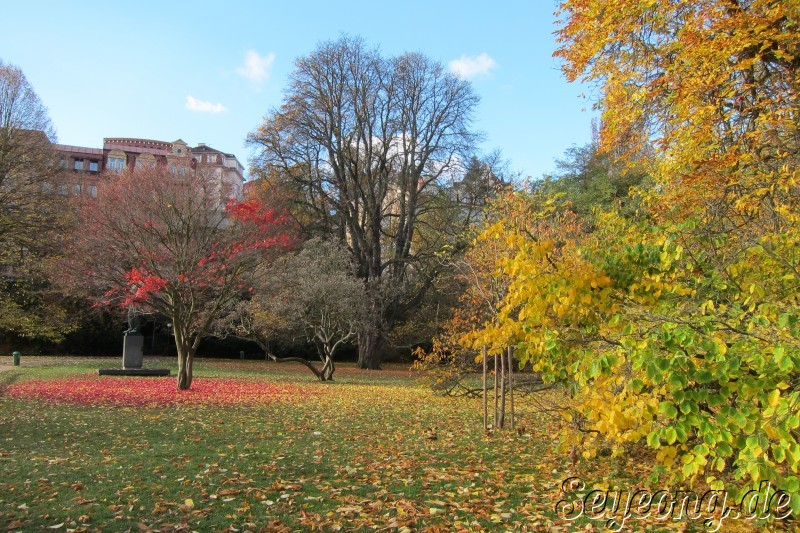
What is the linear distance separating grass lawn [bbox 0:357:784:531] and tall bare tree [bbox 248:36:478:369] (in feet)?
57.3

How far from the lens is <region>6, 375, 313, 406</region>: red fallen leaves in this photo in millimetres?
11906

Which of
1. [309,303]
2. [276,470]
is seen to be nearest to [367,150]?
[309,303]

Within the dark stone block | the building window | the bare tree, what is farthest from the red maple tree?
the building window

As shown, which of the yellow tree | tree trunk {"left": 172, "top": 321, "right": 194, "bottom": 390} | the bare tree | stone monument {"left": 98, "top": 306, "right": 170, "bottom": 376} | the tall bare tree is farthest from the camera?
the tall bare tree

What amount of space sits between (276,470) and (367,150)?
80.4ft

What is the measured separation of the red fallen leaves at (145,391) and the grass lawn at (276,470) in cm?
55

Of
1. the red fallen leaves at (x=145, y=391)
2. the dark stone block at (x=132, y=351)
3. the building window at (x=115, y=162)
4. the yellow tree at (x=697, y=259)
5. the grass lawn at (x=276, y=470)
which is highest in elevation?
the building window at (x=115, y=162)

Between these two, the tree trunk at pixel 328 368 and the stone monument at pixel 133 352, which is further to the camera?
the tree trunk at pixel 328 368

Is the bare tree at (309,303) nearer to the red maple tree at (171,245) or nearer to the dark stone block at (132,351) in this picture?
the red maple tree at (171,245)

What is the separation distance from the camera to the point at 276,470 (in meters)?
5.93

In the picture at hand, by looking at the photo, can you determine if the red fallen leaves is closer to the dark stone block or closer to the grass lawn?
the grass lawn

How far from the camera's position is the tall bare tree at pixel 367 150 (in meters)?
28.2

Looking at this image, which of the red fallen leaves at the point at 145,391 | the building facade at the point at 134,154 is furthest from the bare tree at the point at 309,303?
the building facade at the point at 134,154

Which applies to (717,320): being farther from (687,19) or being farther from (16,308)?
(16,308)
